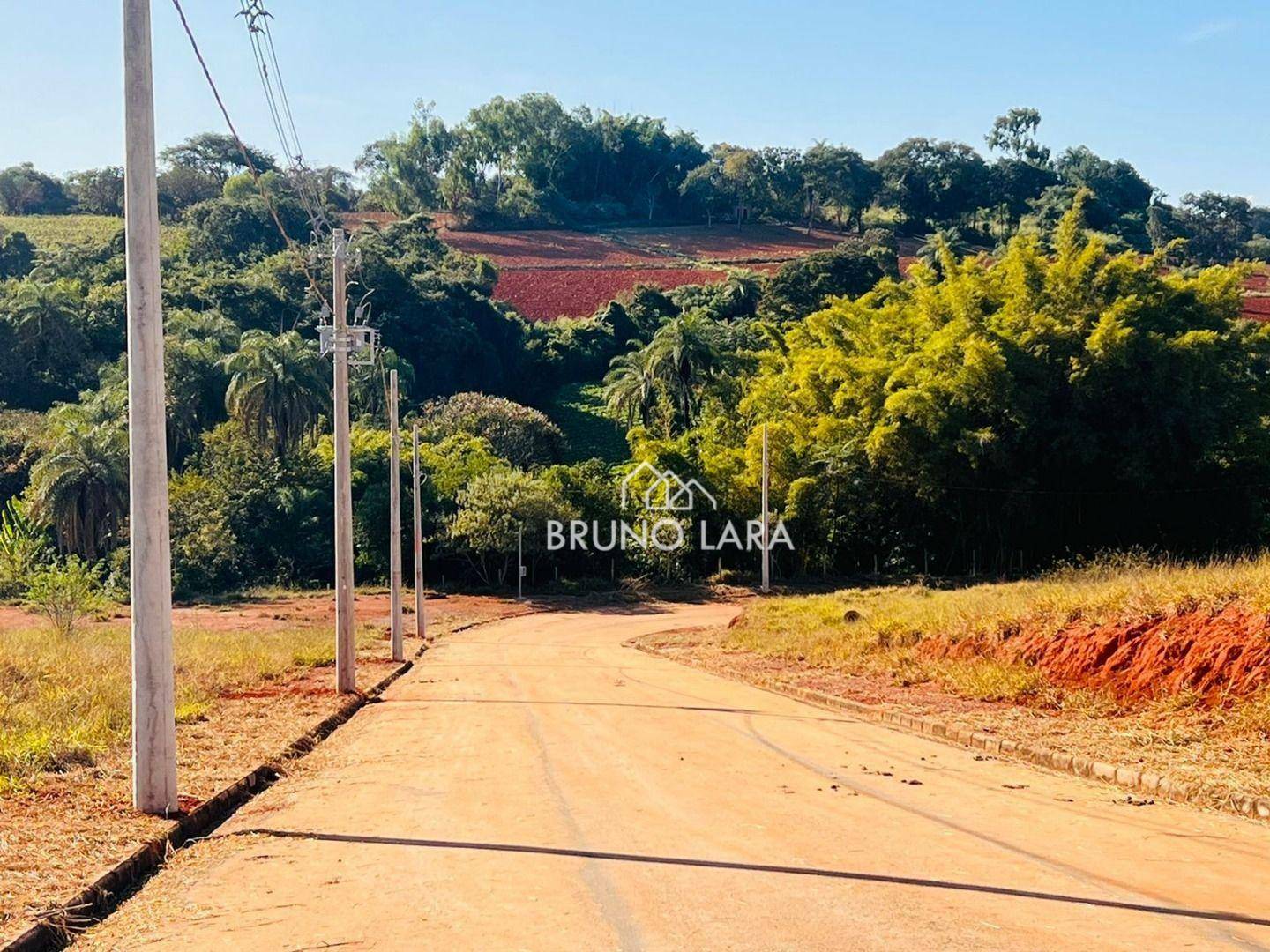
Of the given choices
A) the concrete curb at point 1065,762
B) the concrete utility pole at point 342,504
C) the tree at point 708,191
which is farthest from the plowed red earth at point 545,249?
the concrete curb at point 1065,762

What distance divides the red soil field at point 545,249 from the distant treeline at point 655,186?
13.7 ft

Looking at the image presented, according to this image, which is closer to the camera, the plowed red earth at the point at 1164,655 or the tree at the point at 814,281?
the plowed red earth at the point at 1164,655

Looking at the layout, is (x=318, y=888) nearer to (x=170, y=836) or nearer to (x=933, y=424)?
(x=170, y=836)

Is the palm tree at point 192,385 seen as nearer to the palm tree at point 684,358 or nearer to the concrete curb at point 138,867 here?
the palm tree at point 684,358

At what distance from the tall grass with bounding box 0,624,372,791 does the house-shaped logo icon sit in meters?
24.9

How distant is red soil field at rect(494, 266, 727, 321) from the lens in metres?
93.1

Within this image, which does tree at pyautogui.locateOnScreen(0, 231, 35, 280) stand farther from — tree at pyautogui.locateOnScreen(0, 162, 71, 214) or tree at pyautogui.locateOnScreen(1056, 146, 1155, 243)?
tree at pyautogui.locateOnScreen(1056, 146, 1155, 243)

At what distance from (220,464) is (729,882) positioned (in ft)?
179

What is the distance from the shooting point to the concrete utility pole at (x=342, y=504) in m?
19.8

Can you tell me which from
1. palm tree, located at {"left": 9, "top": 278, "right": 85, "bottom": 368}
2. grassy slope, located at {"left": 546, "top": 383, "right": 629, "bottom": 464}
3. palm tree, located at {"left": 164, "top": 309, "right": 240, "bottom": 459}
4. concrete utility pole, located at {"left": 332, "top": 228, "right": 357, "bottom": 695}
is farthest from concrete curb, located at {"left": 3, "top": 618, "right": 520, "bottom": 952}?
palm tree, located at {"left": 9, "top": 278, "right": 85, "bottom": 368}

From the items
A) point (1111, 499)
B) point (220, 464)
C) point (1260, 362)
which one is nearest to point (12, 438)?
point (220, 464)

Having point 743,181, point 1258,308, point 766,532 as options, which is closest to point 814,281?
point 1258,308

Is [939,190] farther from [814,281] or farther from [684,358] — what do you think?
[684,358]

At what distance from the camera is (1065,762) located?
39.7ft
